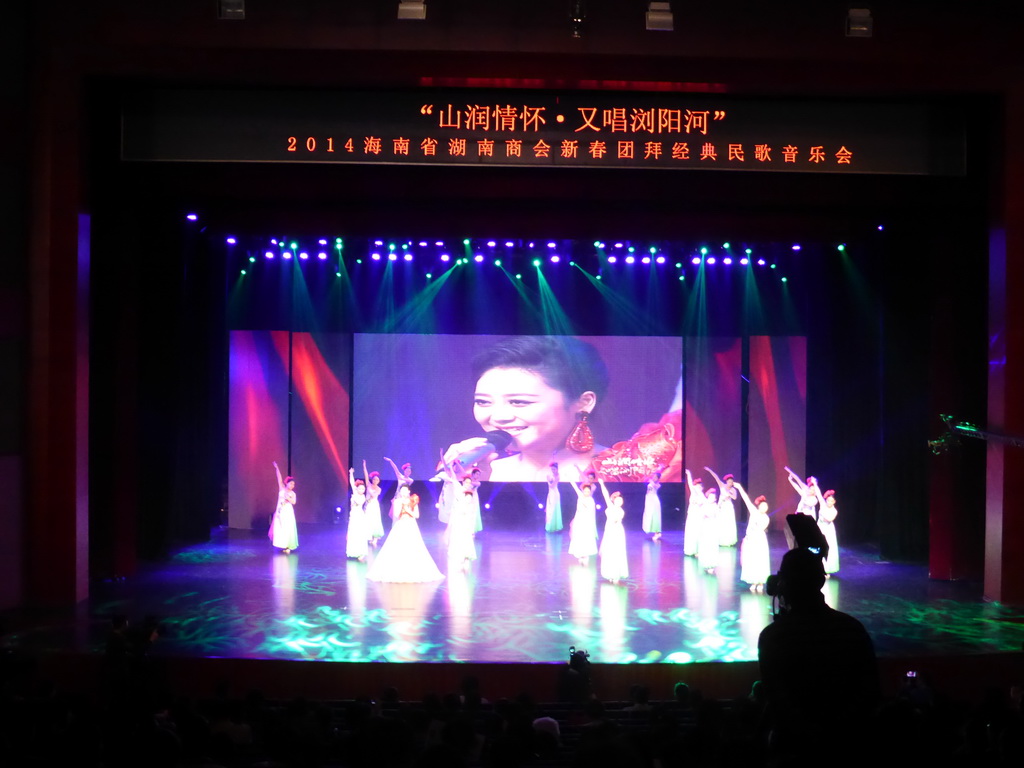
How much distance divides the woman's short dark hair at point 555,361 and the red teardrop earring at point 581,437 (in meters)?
0.35

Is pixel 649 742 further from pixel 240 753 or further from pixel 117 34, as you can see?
pixel 117 34

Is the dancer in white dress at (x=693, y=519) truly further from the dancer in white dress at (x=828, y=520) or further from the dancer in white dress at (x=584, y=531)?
the dancer in white dress at (x=828, y=520)

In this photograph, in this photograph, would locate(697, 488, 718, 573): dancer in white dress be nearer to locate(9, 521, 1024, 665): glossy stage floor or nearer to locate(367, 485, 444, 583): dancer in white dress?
locate(9, 521, 1024, 665): glossy stage floor

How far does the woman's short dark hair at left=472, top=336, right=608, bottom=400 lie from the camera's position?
567 inches

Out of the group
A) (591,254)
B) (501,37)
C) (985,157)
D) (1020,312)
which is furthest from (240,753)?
(591,254)

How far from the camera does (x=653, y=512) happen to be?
44.5ft

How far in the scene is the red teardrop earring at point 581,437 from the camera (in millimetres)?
14359

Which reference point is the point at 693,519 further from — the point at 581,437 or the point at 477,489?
the point at 477,489

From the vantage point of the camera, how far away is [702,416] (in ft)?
47.2

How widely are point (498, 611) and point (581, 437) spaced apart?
20.1ft

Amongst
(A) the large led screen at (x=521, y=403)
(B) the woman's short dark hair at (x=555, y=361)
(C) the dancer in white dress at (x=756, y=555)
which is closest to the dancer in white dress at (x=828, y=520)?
(C) the dancer in white dress at (x=756, y=555)

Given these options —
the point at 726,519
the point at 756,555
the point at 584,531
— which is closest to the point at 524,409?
the point at 726,519

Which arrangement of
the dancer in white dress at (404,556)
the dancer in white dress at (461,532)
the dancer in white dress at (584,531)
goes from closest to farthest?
the dancer in white dress at (404,556) → the dancer in white dress at (461,532) → the dancer in white dress at (584,531)

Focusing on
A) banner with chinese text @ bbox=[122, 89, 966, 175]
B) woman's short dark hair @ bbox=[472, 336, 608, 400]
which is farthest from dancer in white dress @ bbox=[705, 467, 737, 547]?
banner with chinese text @ bbox=[122, 89, 966, 175]
